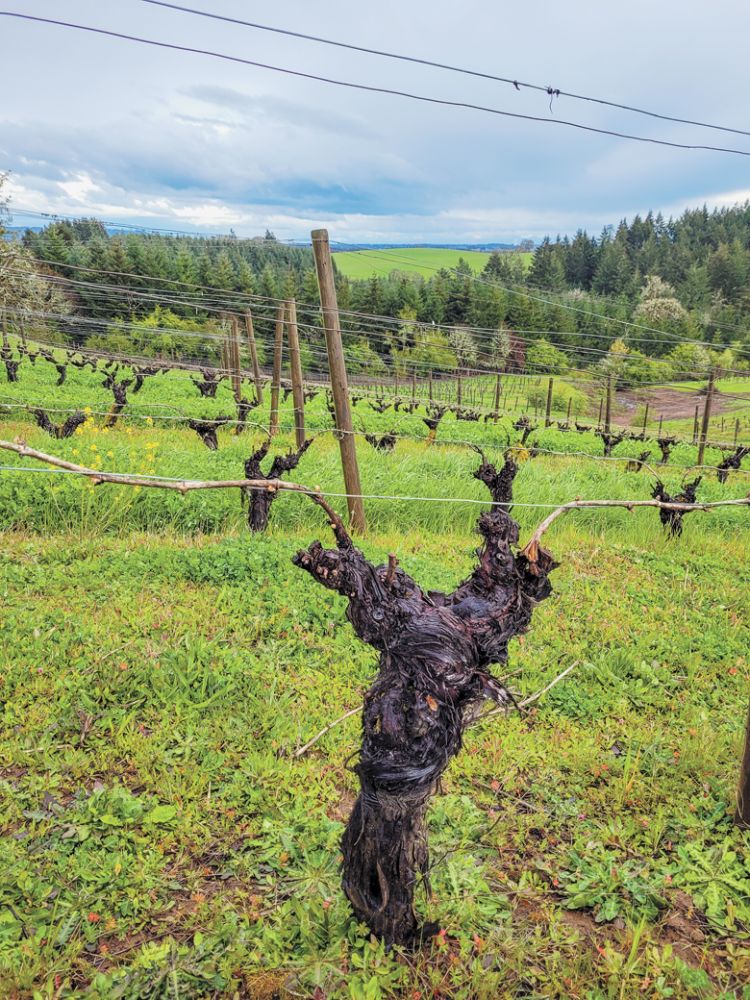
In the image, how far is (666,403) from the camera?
55812 millimetres

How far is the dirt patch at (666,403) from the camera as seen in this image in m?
49.4

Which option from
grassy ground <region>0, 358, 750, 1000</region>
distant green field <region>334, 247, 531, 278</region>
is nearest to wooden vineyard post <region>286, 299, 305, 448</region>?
grassy ground <region>0, 358, 750, 1000</region>

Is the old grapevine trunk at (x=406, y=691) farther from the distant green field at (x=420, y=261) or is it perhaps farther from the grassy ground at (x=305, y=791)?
the distant green field at (x=420, y=261)

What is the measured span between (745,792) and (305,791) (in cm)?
287

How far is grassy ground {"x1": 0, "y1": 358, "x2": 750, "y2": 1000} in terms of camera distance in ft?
8.75

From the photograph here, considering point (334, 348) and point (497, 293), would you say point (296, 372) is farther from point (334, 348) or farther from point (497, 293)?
point (497, 293)

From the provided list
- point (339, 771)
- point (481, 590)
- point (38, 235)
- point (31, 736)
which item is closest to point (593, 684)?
point (339, 771)

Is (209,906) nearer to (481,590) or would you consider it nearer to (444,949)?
(444,949)

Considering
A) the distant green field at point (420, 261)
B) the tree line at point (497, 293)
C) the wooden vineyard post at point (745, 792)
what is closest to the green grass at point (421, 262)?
the distant green field at point (420, 261)

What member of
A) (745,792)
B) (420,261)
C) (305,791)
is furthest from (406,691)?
(420,261)

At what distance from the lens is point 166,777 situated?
3762mm

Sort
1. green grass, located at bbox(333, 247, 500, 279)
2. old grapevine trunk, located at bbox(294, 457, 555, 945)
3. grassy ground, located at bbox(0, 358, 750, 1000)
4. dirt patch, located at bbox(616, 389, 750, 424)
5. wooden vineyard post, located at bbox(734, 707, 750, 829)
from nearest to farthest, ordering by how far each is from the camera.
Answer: old grapevine trunk, located at bbox(294, 457, 555, 945), grassy ground, located at bbox(0, 358, 750, 1000), wooden vineyard post, located at bbox(734, 707, 750, 829), dirt patch, located at bbox(616, 389, 750, 424), green grass, located at bbox(333, 247, 500, 279)

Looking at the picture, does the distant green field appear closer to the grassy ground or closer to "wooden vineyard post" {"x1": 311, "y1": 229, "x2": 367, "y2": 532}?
"wooden vineyard post" {"x1": 311, "y1": 229, "x2": 367, "y2": 532}

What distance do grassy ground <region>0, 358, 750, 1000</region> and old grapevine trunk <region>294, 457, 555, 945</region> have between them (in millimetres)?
220
